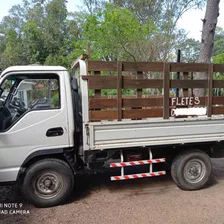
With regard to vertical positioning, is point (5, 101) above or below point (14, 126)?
above

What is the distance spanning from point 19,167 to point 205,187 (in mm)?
3224

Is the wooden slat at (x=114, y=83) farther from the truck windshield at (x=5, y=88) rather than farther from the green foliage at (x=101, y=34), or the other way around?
the green foliage at (x=101, y=34)

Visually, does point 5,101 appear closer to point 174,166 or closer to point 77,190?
point 77,190

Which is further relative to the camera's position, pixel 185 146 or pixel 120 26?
→ pixel 120 26

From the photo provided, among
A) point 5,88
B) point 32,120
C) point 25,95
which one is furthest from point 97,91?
point 5,88

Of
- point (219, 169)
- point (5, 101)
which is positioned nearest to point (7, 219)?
point (5, 101)

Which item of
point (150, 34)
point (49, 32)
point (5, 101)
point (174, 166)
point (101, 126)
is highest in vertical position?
point (49, 32)

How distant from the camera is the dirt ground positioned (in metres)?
3.24

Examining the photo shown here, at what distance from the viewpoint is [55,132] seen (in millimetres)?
3504

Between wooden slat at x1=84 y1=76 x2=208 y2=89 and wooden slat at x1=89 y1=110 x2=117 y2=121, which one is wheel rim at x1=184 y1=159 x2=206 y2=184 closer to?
wooden slat at x1=84 y1=76 x2=208 y2=89

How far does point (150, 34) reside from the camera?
14102 mm

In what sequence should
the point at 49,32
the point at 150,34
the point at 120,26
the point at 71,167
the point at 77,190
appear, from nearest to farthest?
1. the point at 71,167
2. the point at 77,190
3. the point at 120,26
4. the point at 150,34
5. the point at 49,32

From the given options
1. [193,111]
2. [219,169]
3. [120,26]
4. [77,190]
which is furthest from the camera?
[120,26]

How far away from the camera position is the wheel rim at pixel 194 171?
13.4 ft
